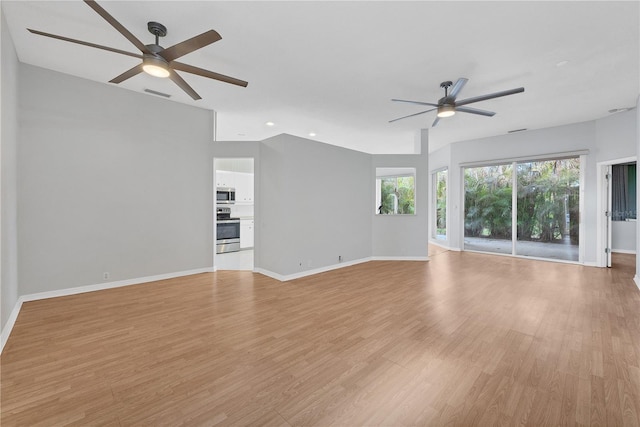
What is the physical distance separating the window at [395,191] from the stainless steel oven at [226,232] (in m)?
4.04

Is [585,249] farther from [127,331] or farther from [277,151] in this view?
[127,331]

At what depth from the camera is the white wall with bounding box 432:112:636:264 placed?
203 inches

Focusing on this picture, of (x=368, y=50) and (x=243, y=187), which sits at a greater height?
(x=368, y=50)

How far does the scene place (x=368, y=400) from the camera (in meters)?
1.74

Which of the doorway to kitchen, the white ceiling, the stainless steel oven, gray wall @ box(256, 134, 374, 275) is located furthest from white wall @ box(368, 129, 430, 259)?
the stainless steel oven

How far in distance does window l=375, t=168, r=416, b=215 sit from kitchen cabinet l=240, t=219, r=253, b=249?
385 cm

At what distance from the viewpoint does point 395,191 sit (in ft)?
22.1

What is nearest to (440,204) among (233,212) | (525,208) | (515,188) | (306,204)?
(515,188)

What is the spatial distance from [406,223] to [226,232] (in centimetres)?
485

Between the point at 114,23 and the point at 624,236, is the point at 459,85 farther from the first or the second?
the point at 624,236

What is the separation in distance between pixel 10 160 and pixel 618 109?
9.54 meters

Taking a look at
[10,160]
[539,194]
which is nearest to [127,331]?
[10,160]

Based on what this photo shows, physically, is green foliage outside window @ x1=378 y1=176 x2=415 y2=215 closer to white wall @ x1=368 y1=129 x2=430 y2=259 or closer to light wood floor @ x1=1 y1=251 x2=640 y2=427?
white wall @ x1=368 y1=129 x2=430 y2=259

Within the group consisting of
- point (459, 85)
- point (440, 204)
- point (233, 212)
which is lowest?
point (233, 212)
